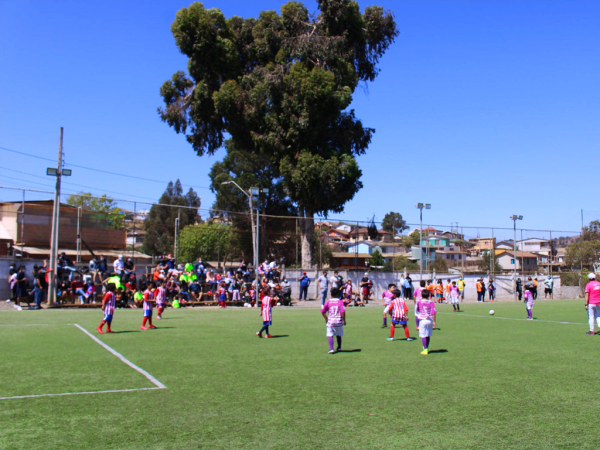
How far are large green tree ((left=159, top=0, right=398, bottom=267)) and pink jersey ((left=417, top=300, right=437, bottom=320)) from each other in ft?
84.2

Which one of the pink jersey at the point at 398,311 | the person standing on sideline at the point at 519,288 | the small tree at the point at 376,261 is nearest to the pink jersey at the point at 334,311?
the pink jersey at the point at 398,311

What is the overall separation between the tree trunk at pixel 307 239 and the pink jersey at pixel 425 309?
25549 millimetres

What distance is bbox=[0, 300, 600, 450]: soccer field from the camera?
5.95 m

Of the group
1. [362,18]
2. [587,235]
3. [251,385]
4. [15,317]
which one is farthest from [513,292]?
[251,385]

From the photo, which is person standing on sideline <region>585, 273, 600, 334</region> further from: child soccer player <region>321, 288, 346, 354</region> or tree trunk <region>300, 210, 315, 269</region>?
tree trunk <region>300, 210, 315, 269</region>

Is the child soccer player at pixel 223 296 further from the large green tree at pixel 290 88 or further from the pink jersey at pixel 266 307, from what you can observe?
the pink jersey at pixel 266 307

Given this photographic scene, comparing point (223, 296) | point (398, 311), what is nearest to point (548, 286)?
point (223, 296)

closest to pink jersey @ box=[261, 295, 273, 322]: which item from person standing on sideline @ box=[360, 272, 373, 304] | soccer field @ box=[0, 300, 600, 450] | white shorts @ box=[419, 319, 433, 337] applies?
soccer field @ box=[0, 300, 600, 450]

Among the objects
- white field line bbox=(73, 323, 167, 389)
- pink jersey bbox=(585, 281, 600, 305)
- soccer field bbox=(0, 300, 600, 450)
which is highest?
pink jersey bbox=(585, 281, 600, 305)

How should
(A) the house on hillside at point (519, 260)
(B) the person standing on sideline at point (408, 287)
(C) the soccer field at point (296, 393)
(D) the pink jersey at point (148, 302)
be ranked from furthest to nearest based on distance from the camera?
(A) the house on hillside at point (519, 260)
(B) the person standing on sideline at point (408, 287)
(D) the pink jersey at point (148, 302)
(C) the soccer field at point (296, 393)

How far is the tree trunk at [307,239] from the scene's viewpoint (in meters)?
37.7

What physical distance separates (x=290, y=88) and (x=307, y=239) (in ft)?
36.8

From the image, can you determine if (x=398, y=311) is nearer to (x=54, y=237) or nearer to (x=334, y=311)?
(x=334, y=311)

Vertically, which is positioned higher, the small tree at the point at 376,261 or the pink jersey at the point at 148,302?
the small tree at the point at 376,261
